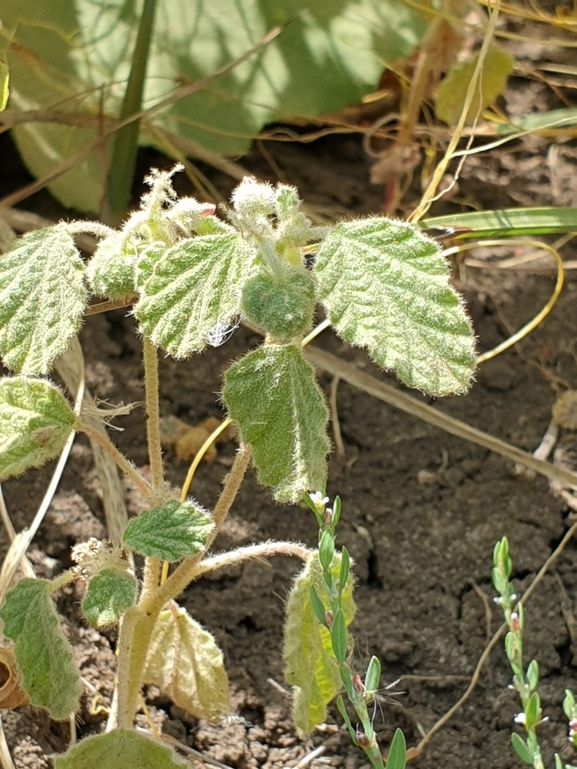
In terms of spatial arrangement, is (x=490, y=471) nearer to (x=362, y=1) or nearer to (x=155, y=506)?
(x=155, y=506)

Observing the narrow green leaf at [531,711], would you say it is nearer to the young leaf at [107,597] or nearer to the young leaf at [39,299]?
the young leaf at [107,597]

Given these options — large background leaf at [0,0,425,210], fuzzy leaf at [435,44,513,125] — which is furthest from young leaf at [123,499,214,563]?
fuzzy leaf at [435,44,513,125]

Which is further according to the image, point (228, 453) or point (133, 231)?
point (228, 453)

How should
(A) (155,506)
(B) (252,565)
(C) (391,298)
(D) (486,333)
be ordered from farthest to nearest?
(D) (486,333), (B) (252,565), (A) (155,506), (C) (391,298)

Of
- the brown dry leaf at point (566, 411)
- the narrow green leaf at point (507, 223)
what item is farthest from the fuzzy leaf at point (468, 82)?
the brown dry leaf at point (566, 411)

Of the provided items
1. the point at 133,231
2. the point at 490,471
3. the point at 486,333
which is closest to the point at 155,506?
the point at 133,231

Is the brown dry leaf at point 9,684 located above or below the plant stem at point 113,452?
below
